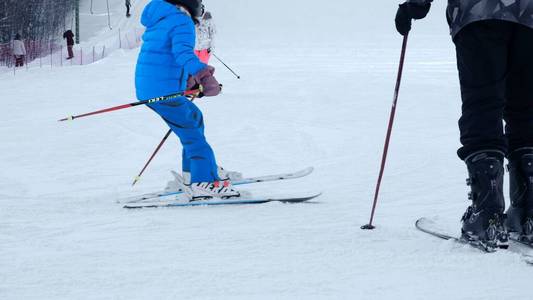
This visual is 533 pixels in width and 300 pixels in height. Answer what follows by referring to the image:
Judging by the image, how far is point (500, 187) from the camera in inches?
114

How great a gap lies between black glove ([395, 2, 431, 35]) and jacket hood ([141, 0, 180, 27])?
1666 mm

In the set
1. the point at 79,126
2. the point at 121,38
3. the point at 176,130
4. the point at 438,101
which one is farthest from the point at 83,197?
the point at 121,38

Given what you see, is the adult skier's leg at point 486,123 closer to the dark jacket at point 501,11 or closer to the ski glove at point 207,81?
the dark jacket at point 501,11

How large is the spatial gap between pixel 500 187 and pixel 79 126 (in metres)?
6.63

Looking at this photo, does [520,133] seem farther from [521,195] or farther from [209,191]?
[209,191]

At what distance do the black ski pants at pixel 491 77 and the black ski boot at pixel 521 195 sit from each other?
63 millimetres

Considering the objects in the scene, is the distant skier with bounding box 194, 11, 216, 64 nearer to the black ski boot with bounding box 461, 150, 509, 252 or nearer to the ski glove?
the ski glove

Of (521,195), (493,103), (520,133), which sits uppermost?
(493,103)

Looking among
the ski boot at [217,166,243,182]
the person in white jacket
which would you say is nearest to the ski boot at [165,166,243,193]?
the ski boot at [217,166,243,182]

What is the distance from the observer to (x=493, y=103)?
114 inches

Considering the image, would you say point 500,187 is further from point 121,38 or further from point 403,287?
point 121,38

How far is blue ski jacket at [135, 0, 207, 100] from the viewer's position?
14.1ft

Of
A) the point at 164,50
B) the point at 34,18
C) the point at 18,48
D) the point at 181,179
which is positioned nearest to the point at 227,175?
the point at 181,179

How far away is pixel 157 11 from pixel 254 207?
51.7 inches
